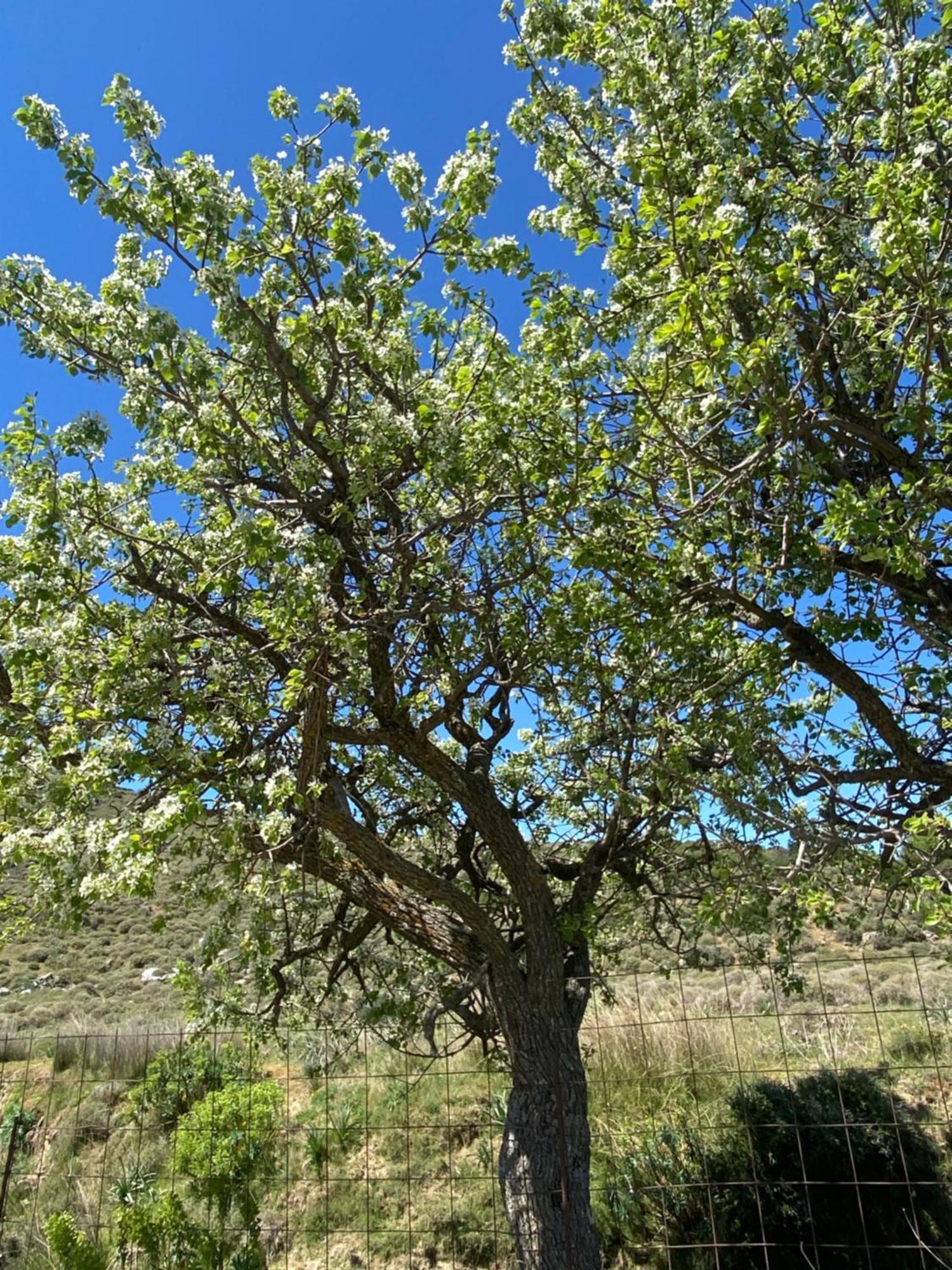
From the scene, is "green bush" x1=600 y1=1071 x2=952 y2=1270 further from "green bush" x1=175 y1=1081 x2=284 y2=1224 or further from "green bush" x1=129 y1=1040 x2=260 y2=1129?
"green bush" x1=129 y1=1040 x2=260 y2=1129

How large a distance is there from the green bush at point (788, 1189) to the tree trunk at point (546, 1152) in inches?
62.0

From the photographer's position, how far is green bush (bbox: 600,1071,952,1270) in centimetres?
728

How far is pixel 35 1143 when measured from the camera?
36.5 feet

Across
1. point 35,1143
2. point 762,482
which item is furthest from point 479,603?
point 35,1143

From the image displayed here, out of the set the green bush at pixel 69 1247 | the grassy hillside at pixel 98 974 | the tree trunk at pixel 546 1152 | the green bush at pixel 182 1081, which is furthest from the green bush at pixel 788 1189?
the grassy hillside at pixel 98 974

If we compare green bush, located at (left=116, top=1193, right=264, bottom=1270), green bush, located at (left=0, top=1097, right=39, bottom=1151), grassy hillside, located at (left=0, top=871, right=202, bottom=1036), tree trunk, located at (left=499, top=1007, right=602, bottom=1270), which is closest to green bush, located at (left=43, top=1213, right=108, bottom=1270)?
green bush, located at (left=116, top=1193, right=264, bottom=1270)

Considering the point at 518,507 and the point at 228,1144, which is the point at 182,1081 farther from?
the point at 518,507

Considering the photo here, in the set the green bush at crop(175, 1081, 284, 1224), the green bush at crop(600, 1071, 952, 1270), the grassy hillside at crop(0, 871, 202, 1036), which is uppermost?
the grassy hillside at crop(0, 871, 202, 1036)

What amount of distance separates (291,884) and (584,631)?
7.71 feet

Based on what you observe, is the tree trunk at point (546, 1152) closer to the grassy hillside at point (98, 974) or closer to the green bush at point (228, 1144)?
the green bush at point (228, 1144)

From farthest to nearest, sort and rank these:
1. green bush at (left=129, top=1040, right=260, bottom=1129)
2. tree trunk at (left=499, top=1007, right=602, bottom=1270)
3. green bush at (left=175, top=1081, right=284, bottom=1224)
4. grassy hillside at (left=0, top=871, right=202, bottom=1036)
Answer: grassy hillside at (left=0, top=871, right=202, bottom=1036)
green bush at (left=129, top=1040, right=260, bottom=1129)
green bush at (left=175, top=1081, right=284, bottom=1224)
tree trunk at (left=499, top=1007, right=602, bottom=1270)

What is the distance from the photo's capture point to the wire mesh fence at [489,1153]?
7219 mm

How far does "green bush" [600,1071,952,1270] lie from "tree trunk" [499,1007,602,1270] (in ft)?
5.17

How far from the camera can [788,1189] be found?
7594 millimetres
